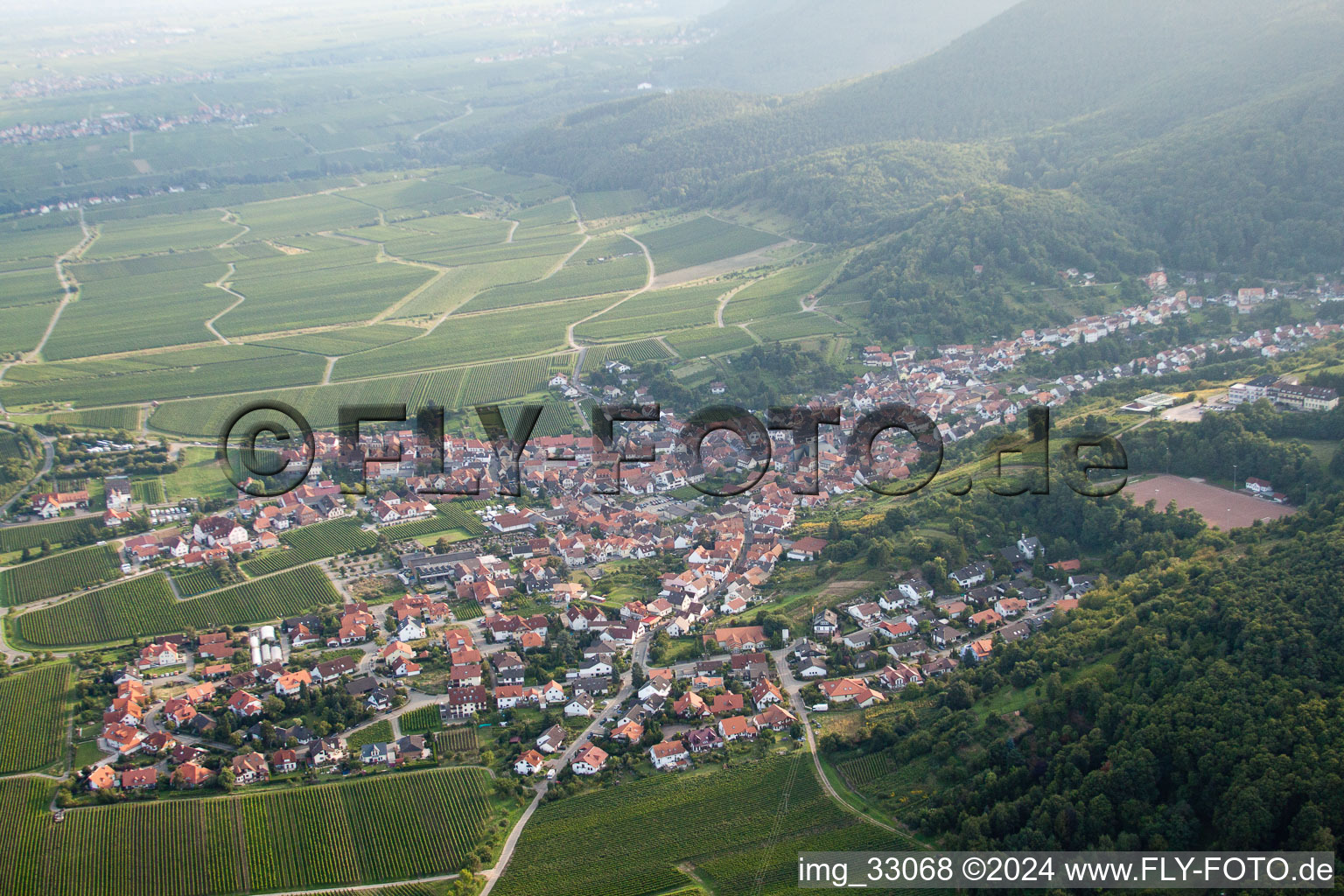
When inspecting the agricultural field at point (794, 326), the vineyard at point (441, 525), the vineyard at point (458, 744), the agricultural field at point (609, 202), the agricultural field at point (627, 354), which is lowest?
the vineyard at point (458, 744)

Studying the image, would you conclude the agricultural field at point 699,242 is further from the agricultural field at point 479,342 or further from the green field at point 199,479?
the green field at point 199,479

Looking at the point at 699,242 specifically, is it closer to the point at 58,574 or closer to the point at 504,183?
the point at 504,183

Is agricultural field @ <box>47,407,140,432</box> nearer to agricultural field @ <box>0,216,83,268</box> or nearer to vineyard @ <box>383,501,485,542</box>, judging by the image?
vineyard @ <box>383,501,485,542</box>

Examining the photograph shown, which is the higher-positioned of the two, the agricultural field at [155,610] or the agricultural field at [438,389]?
the agricultural field at [438,389]

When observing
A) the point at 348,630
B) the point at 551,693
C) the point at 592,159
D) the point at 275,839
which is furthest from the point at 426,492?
the point at 592,159

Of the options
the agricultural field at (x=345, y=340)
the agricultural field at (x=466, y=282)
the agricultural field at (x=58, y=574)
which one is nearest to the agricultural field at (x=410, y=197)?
the agricultural field at (x=466, y=282)

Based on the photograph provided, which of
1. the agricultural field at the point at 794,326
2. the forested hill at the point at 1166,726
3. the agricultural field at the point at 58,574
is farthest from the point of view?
the agricultural field at the point at 794,326

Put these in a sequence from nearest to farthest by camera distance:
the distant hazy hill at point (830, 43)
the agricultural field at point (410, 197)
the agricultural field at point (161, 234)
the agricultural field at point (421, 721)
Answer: the agricultural field at point (421, 721), the agricultural field at point (161, 234), the agricultural field at point (410, 197), the distant hazy hill at point (830, 43)

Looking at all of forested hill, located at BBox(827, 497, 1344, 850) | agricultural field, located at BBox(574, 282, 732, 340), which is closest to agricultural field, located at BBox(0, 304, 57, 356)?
agricultural field, located at BBox(574, 282, 732, 340)
